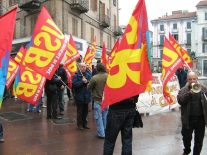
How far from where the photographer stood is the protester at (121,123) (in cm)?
575

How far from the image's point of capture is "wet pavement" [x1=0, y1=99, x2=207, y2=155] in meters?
7.58

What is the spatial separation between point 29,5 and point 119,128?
72.6 ft

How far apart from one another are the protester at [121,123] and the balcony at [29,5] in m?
21.4

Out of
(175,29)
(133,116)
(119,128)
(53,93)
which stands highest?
(175,29)

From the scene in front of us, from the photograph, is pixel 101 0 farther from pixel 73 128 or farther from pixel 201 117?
pixel 201 117

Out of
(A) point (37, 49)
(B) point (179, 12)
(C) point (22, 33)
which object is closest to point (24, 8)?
(C) point (22, 33)

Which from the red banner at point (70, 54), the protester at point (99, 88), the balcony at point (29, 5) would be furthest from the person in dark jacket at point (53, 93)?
the balcony at point (29, 5)

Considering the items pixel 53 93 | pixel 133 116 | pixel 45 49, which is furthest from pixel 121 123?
pixel 53 93

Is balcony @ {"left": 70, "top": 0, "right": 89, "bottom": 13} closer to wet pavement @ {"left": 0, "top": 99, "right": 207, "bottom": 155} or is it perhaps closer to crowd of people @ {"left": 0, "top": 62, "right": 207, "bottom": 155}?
wet pavement @ {"left": 0, "top": 99, "right": 207, "bottom": 155}

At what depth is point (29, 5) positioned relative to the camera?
26562 mm

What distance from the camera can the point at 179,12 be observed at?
324 ft

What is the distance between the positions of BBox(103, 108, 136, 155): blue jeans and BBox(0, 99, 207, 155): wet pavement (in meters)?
1.59

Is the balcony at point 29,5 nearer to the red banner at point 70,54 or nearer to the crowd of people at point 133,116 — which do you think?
the red banner at point 70,54

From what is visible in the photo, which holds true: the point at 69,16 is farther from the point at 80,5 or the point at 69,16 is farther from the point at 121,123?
the point at 121,123
